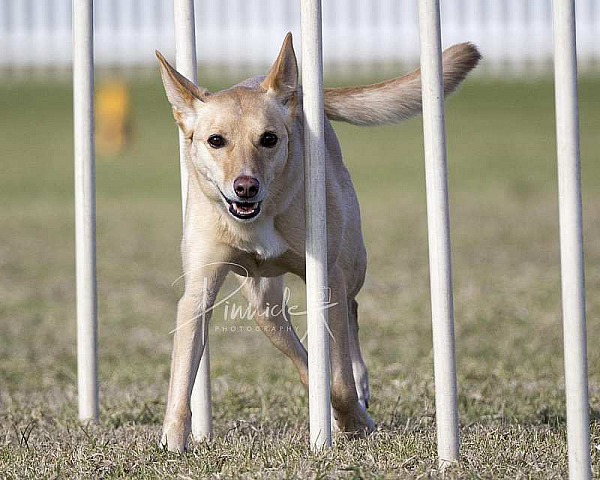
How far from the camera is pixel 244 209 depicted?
358 centimetres

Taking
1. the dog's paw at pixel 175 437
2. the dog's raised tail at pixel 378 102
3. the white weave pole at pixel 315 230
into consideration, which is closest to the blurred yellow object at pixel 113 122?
the dog's raised tail at pixel 378 102

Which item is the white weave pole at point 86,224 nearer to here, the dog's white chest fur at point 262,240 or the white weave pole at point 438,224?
the dog's white chest fur at point 262,240

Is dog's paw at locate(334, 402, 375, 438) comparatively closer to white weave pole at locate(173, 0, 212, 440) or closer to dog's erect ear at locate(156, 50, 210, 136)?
white weave pole at locate(173, 0, 212, 440)

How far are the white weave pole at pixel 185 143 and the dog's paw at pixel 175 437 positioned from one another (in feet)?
1.01

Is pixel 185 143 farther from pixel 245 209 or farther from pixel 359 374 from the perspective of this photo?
pixel 359 374

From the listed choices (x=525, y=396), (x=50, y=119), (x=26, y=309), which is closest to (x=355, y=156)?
(x=50, y=119)

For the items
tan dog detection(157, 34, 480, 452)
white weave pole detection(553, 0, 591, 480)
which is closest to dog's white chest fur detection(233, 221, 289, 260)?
tan dog detection(157, 34, 480, 452)

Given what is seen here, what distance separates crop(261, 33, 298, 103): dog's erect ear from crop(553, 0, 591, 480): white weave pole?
1.04m

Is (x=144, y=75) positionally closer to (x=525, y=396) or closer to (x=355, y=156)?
(x=355, y=156)

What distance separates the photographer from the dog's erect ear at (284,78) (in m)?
3.67

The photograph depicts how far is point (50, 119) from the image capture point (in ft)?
89.3

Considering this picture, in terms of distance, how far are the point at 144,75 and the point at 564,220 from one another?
105ft

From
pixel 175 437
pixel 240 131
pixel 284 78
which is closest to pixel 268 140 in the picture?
pixel 240 131

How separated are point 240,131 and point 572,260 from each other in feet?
4.26
